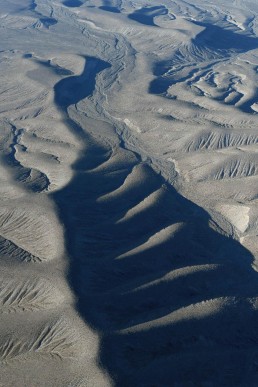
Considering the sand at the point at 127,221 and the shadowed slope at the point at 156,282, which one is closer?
the shadowed slope at the point at 156,282

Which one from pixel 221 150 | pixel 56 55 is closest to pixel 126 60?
pixel 56 55

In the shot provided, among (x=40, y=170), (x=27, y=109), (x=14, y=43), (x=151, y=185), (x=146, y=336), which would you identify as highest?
(x=146, y=336)

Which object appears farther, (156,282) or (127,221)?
(127,221)

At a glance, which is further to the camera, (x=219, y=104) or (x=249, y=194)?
(x=219, y=104)

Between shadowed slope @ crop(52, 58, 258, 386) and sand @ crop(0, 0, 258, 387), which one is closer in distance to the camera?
shadowed slope @ crop(52, 58, 258, 386)

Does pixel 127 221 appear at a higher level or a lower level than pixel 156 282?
lower

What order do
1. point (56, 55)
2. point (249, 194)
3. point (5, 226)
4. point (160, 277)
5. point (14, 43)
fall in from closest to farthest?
point (160, 277) < point (5, 226) < point (249, 194) < point (56, 55) < point (14, 43)

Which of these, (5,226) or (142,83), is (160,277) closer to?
(5,226)

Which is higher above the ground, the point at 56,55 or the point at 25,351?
the point at 25,351
